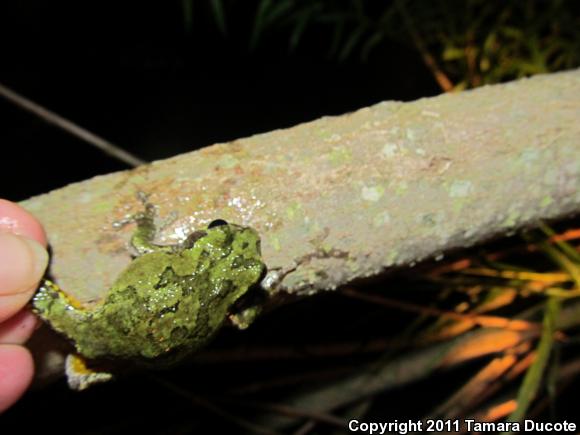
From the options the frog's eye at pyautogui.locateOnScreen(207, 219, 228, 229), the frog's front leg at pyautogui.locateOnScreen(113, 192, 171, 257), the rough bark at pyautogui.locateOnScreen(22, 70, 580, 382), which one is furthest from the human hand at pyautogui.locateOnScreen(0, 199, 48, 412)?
the frog's eye at pyautogui.locateOnScreen(207, 219, 228, 229)

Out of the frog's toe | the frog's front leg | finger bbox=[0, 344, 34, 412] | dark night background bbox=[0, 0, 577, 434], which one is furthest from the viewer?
dark night background bbox=[0, 0, 577, 434]

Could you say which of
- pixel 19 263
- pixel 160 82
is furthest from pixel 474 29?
pixel 19 263

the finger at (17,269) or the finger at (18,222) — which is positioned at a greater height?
the finger at (18,222)

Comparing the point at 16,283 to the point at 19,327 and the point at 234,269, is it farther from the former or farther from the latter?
the point at 234,269

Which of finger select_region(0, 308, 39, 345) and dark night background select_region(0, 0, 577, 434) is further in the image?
dark night background select_region(0, 0, 577, 434)

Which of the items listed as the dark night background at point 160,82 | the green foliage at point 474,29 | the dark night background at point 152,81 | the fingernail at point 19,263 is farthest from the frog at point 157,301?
the dark night background at point 152,81

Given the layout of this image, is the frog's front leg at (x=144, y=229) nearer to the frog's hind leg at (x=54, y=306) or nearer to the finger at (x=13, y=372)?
the frog's hind leg at (x=54, y=306)

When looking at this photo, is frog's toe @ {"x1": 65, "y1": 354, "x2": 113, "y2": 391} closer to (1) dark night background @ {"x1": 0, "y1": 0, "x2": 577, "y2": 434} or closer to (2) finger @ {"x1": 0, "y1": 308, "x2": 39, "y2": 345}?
(2) finger @ {"x1": 0, "y1": 308, "x2": 39, "y2": 345}
